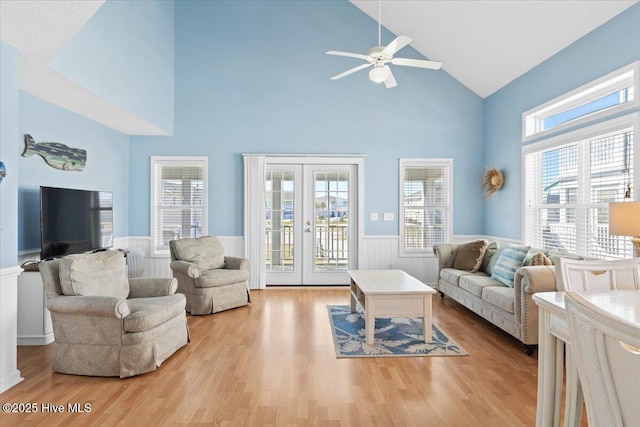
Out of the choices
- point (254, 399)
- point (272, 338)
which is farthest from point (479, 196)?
point (254, 399)

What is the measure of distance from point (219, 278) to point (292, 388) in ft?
7.65

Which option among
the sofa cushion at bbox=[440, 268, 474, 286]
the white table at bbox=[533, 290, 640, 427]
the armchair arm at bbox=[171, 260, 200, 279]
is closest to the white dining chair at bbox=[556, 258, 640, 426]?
the white table at bbox=[533, 290, 640, 427]

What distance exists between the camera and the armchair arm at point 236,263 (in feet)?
17.0

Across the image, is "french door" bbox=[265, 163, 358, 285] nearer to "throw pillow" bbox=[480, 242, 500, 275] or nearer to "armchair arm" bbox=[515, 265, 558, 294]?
"throw pillow" bbox=[480, 242, 500, 275]

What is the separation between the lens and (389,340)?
149 inches

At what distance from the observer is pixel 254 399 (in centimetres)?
263

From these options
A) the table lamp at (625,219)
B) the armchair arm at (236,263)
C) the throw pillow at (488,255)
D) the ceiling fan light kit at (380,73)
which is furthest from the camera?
the armchair arm at (236,263)

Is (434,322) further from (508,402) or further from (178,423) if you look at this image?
(178,423)

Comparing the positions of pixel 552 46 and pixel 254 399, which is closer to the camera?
pixel 254 399

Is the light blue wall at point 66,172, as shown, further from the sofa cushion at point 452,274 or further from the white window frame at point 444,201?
the sofa cushion at point 452,274

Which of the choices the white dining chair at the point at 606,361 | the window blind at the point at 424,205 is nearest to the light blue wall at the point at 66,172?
the white dining chair at the point at 606,361

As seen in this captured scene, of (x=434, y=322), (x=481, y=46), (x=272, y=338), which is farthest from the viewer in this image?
(x=481, y=46)

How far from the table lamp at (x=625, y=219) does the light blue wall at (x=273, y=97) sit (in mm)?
3611

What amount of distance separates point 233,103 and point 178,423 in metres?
5.07
